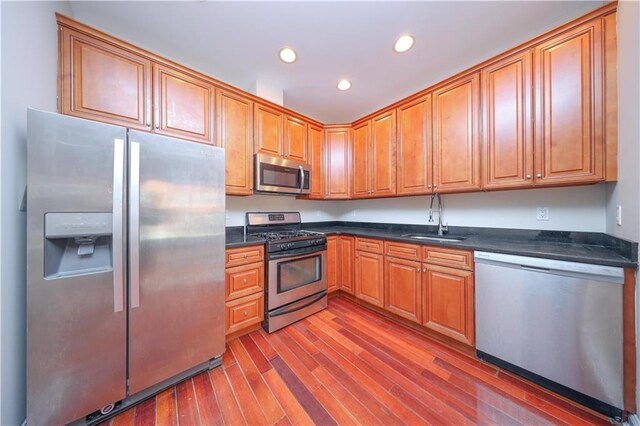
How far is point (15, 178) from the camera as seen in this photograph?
1.08 m

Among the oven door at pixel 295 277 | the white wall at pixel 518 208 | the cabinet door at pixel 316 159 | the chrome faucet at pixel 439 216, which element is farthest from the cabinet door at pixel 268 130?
the chrome faucet at pixel 439 216

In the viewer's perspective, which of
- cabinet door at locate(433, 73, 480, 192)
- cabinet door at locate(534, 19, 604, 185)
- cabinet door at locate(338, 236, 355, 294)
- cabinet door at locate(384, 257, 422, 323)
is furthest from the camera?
cabinet door at locate(338, 236, 355, 294)

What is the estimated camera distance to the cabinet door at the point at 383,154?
2.53 m

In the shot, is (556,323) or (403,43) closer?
(556,323)

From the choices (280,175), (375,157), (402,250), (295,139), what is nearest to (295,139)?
(295,139)

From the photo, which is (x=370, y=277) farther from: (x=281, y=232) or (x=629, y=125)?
(x=629, y=125)

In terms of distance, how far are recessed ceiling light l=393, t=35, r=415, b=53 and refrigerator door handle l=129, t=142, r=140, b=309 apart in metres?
2.18

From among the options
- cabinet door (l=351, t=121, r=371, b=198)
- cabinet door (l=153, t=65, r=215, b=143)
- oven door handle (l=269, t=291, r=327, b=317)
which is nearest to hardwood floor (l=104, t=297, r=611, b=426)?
oven door handle (l=269, t=291, r=327, b=317)

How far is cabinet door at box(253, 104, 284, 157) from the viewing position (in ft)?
7.63

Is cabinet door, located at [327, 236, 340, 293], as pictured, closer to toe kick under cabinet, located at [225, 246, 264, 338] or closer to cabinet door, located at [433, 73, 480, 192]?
toe kick under cabinet, located at [225, 246, 264, 338]

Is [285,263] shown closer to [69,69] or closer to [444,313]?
[444,313]

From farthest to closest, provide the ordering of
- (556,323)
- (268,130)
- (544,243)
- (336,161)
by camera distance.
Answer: (336,161)
(268,130)
(544,243)
(556,323)

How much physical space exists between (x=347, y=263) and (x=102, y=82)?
282cm

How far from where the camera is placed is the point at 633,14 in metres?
1.15
